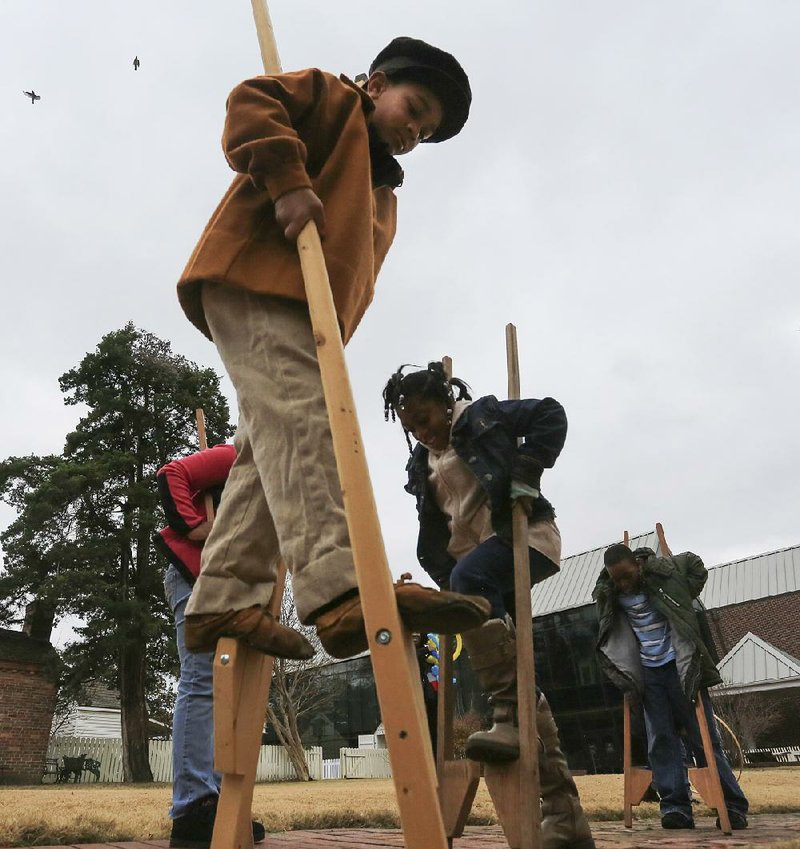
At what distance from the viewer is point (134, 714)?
71.6 ft

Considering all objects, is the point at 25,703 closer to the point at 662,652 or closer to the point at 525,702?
the point at 662,652

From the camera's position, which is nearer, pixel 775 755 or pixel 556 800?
pixel 556 800

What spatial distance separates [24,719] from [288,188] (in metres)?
24.7

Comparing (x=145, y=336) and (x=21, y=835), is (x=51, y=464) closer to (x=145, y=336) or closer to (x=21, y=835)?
(x=145, y=336)

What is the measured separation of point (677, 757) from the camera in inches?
193

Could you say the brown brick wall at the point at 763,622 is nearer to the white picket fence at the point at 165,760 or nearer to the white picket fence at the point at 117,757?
the white picket fence at the point at 165,760

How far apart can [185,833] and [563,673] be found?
24040 mm

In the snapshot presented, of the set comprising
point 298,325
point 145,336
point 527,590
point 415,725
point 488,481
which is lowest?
point 415,725

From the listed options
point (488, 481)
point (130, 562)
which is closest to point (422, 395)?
point (488, 481)

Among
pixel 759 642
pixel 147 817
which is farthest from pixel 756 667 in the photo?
pixel 147 817

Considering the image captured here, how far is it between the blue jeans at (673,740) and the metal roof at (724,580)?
85.6ft

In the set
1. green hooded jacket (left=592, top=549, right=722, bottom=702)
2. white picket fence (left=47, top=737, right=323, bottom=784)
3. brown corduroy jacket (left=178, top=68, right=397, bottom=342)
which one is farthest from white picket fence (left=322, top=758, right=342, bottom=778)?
brown corduroy jacket (left=178, top=68, right=397, bottom=342)

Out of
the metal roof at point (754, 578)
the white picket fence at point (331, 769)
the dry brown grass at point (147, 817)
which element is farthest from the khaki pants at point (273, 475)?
the metal roof at point (754, 578)

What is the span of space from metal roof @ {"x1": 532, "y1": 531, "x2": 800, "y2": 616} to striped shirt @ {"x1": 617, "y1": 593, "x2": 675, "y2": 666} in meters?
26.0
